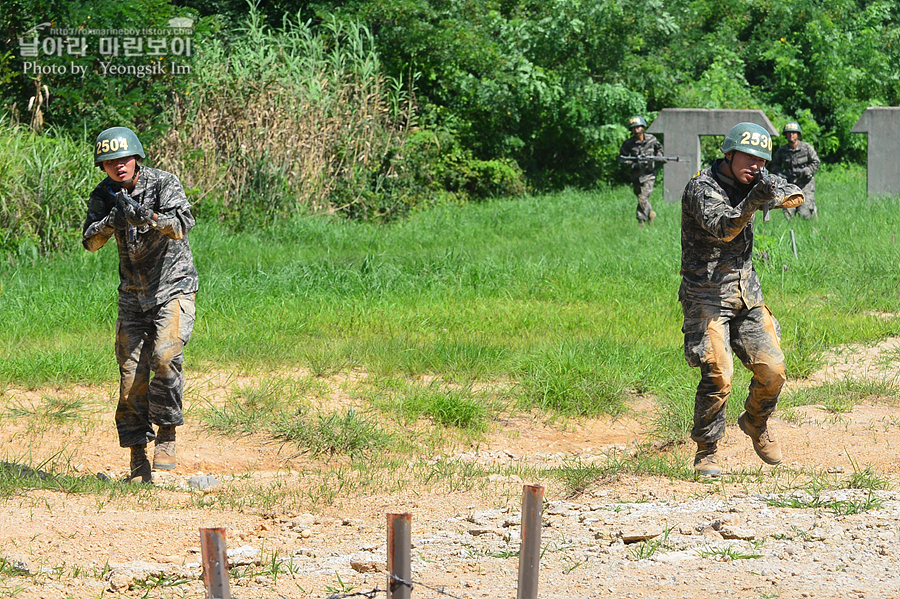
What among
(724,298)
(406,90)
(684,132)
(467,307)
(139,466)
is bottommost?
(139,466)

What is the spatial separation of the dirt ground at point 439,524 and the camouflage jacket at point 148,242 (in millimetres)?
1002

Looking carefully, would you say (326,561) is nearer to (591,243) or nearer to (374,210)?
(591,243)

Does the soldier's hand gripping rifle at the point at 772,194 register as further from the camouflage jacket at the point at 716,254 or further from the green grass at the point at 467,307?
the green grass at the point at 467,307

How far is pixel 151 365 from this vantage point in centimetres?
541

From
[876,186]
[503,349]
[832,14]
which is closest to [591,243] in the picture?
[503,349]

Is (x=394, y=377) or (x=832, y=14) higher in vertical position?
(x=832, y=14)

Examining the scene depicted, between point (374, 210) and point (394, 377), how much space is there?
7.84 m

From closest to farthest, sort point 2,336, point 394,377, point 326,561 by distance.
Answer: point 326,561
point 394,377
point 2,336

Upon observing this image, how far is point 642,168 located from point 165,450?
9.78 m

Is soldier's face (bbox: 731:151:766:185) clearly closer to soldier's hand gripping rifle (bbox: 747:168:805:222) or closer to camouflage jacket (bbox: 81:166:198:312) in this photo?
soldier's hand gripping rifle (bbox: 747:168:805:222)

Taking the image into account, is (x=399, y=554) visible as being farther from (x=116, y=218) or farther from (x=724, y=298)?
(x=116, y=218)

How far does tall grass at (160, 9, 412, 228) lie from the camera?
13.5 m

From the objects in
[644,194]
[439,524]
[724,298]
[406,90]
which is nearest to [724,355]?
[724,298]

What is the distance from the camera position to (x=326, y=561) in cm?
401
